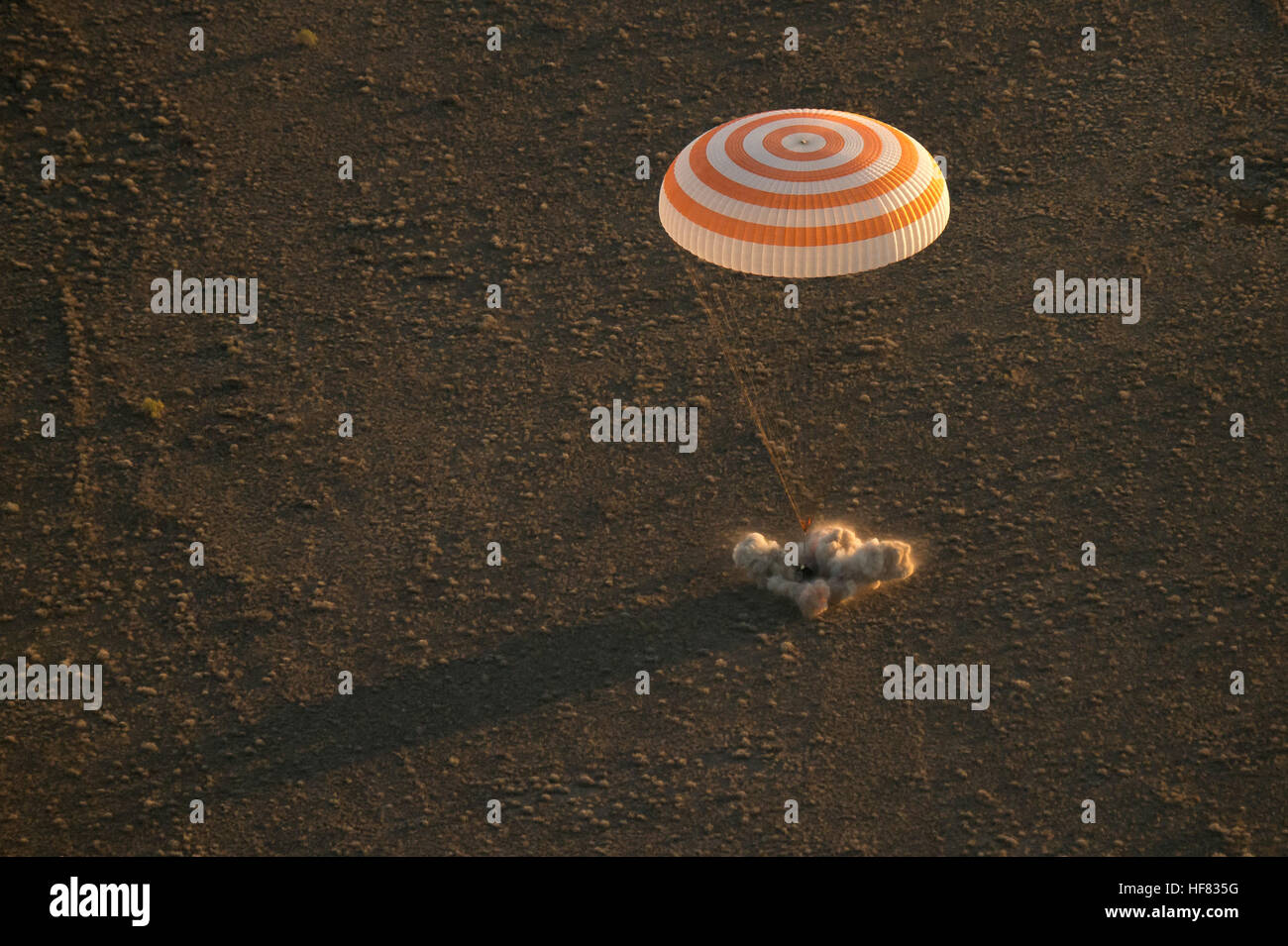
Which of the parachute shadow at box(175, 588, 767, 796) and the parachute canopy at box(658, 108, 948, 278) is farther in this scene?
the parachute shadow at box(175, 588, 767, 796)

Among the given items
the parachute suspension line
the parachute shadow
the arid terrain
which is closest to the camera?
the arid terrain

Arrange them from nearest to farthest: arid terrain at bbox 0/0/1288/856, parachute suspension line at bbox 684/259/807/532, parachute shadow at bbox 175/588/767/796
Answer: arid terrain at bbox 0/0/1288/856 → parachute shadow at bbox 175/588/767/796 → parachute suspension line at bbox 684/259/807/532

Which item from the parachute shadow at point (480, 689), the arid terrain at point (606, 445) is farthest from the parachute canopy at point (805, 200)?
the parachute shadow at point (480, 689)

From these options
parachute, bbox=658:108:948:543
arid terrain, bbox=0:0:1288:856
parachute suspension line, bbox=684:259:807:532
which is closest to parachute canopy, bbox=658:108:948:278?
parachute, bbox=658:108:948:543

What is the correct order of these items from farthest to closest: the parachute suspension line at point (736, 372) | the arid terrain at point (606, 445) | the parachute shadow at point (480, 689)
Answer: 1. the parachute suspension line at point (736, 372)
2. the parachute shadow at point (480, 689)
3. the arid terrain at point (606, 445)

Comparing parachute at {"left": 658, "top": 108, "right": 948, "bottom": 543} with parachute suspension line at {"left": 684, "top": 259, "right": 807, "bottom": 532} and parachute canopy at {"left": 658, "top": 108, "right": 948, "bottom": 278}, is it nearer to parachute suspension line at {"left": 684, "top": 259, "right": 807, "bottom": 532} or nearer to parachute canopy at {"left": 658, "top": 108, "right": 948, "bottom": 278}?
parachute canopy at {"left": 658, "top": 108, "right": 948, "bottom": 278}

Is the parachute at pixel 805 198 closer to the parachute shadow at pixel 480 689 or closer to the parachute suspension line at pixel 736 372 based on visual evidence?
the parachute suspension line at pixel 736 372

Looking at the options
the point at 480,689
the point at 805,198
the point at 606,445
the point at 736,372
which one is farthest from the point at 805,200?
the point at 480,689
